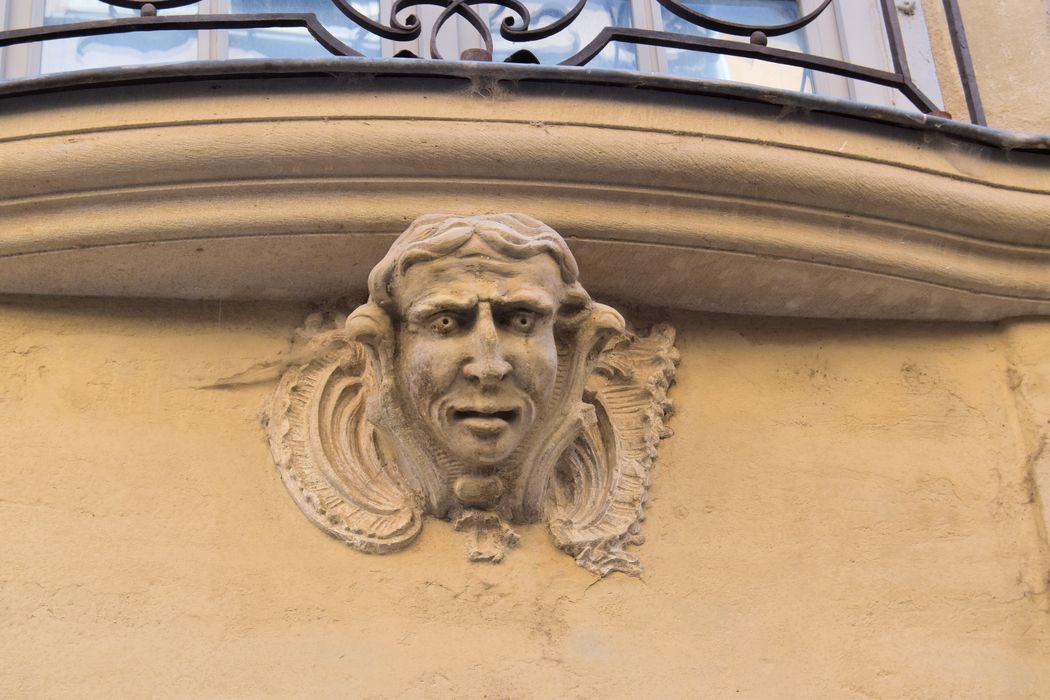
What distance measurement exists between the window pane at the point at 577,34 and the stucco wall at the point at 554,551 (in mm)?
685

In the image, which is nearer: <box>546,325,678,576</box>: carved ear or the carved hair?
the carved hair

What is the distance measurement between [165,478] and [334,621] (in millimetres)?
389

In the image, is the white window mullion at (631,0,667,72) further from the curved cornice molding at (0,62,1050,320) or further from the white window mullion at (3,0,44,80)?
the white window mullion at (3,0,44,80)

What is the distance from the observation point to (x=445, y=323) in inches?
100

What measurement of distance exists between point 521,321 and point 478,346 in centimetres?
9

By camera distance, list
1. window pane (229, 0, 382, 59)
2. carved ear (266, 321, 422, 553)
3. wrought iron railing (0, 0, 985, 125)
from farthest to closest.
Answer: window pane (229, 0, 382, 59)
wrought iron railing (0, 0, 985, 125)
carved ear (266, 321, 422, 553)

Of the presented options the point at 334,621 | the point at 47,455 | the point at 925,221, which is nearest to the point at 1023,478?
the point at 925,221

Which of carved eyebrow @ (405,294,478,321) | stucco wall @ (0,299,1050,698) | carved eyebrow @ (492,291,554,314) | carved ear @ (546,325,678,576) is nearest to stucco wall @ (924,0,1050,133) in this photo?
stucco wall @ (0,299,1050,698)

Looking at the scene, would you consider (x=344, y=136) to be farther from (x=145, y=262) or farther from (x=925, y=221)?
(x=925, y=221)

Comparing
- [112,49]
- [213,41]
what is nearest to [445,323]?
[213,41]

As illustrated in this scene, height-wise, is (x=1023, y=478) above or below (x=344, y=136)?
below

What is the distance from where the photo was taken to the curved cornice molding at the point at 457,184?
2746mm

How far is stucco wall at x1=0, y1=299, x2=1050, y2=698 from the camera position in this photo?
2586 mm

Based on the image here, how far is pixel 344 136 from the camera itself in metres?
2.73
